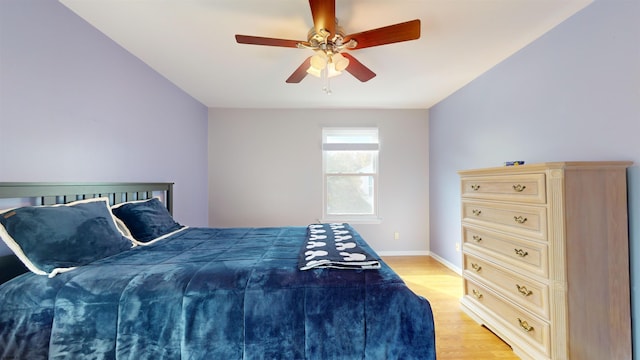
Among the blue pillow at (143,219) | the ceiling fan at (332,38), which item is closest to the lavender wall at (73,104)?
the blue pillow at (143,219)

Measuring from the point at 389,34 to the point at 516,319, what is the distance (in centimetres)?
215

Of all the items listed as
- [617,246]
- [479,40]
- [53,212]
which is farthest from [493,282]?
[53,212]

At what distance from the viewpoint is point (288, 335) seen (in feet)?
3.65

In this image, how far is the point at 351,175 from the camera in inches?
155

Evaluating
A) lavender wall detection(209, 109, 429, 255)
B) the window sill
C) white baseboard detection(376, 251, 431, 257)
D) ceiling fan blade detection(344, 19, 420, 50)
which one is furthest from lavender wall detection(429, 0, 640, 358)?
white baseboard detection(376, 251, 431, 257)

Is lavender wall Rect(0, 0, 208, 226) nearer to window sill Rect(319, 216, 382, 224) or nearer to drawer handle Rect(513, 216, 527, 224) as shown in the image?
window sill Rect(319, 216, 382, 224)

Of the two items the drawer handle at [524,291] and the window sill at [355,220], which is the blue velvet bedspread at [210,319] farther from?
the window sill at [355,220]

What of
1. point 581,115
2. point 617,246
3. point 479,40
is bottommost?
point 617,246

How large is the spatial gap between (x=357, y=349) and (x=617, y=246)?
1.64m

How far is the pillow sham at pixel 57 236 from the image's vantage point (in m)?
1.23

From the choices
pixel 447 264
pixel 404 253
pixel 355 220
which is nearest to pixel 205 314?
pixel 355 220

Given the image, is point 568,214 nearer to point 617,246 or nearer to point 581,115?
point 617,246

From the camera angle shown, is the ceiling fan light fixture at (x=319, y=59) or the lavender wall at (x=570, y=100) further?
the ceiling fan light fixture at (x=319, y=59)

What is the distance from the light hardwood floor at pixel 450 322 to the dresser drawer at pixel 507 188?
107cm
